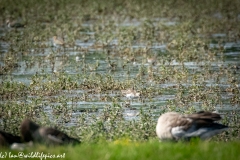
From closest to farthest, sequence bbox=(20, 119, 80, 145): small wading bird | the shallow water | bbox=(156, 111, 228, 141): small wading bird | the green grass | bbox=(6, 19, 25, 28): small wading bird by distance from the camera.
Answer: the green grass < bbox=(20, 119, 80, 145): small wading bird < bbox=(156, 111, 228, 141): small wading bird < the shallow water < bbox=(6, 19, 25, 28): small wading bird

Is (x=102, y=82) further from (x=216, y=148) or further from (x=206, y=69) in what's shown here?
(x=216, y=148)

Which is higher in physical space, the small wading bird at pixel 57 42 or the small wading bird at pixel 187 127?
the small wading bird at pixel 57 42

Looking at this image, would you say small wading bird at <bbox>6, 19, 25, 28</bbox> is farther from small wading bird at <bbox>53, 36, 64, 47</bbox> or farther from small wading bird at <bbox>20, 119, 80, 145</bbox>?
small wading bird at <bbox>20, 119, 80, 145</bbox>

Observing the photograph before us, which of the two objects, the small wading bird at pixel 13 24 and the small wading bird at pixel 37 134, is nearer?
the small wading bird at pixel 37 134

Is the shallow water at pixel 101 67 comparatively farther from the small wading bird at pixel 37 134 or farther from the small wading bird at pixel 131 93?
the small wading bird at pixel 37 134

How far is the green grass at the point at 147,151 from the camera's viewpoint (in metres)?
9.81

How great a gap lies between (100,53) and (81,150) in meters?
14.3

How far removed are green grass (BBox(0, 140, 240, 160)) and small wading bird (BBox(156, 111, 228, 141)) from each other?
2.74 ft

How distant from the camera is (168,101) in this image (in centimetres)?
1622

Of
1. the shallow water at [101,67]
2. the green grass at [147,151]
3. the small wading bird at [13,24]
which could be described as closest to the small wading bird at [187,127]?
the green grass at [147,151]

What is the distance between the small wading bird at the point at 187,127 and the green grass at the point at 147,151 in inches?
32.9

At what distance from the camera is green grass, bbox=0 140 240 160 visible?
386 inches

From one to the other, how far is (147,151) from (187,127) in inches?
64.8

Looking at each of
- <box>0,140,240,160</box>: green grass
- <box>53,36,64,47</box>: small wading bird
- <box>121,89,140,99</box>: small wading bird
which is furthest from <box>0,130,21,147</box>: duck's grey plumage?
<box>53,36,64,47</box>: small wading bird
